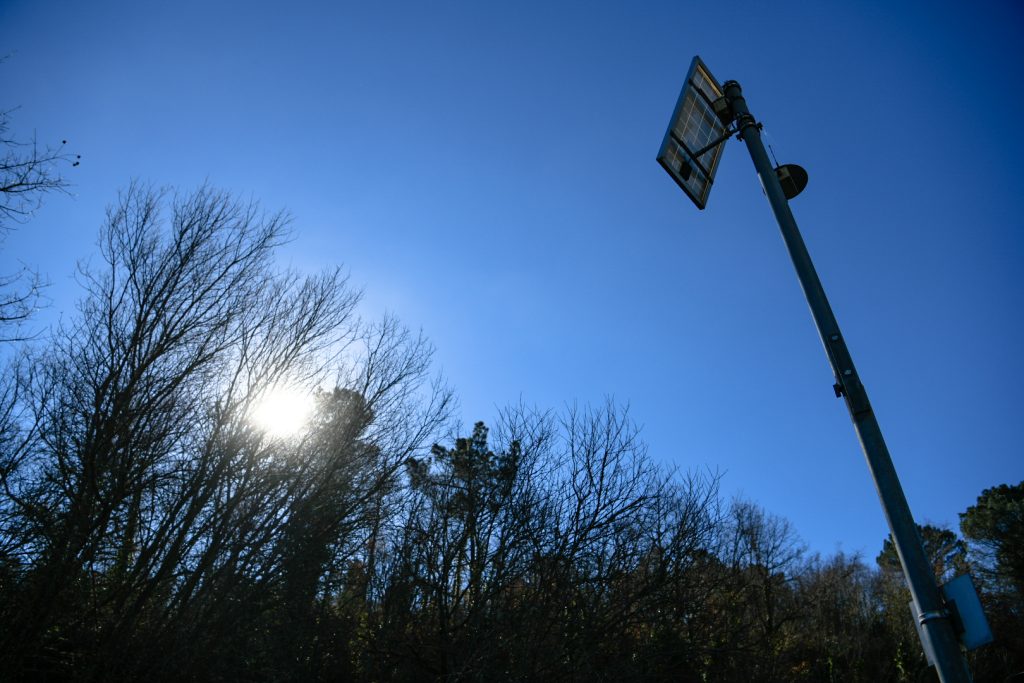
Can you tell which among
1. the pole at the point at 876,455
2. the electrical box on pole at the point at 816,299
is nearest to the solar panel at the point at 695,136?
the electrical box on pole at the point at 816,299

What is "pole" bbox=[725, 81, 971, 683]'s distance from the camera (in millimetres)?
2797

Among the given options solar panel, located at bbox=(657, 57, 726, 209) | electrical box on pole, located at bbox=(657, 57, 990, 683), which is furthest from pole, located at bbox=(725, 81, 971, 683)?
solar panel, located at bbox=(657, 57, 726, 209)

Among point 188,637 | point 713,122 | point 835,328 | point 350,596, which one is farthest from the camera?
point 350,596

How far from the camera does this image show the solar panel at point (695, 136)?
5.36 metres

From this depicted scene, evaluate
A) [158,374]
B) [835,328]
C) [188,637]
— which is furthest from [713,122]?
[188,637]

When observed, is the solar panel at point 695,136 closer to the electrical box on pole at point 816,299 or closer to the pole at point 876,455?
the electrical box on pole at point 816,299

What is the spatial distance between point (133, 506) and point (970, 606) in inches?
405

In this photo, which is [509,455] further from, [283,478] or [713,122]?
[713,122]

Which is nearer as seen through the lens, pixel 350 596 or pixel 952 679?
pixel 952 679

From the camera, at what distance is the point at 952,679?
2.70m

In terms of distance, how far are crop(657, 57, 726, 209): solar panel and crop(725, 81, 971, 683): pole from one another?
771 mm

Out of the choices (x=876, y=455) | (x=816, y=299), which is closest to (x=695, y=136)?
(x=816, y=299)

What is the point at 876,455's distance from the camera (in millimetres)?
3291

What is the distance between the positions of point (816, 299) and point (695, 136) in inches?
98.9
